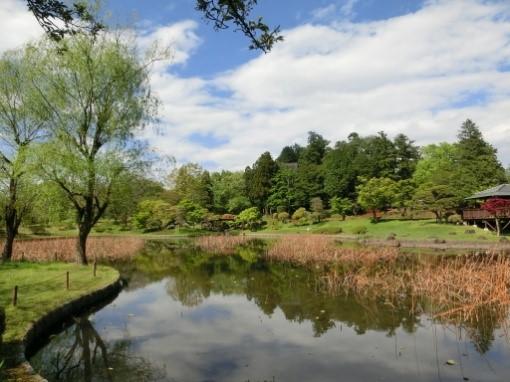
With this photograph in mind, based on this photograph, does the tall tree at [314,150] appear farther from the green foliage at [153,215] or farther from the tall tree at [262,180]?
the green foliage at [153,215]

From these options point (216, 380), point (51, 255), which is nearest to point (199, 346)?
point (216, 380)

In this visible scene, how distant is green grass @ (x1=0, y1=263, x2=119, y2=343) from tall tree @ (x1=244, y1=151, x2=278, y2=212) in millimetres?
37241

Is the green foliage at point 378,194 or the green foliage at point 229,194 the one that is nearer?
the green foliage at point 378,194

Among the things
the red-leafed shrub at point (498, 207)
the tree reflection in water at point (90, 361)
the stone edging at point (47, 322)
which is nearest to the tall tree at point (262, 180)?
the red-leafed shrub at point (498, 207)

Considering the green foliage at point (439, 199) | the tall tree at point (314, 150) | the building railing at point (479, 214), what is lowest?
the building railing at point (479, 214)

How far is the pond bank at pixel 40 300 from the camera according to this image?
8.03 m

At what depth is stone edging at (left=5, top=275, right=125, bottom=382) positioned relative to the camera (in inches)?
280

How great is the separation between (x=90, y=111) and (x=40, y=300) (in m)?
9.85

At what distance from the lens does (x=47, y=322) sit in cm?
1073

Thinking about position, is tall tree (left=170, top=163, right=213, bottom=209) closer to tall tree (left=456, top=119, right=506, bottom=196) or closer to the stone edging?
tall tree (left=456, top=119, right=506, bottom=196)

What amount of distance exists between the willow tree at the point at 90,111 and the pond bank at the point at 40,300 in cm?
324

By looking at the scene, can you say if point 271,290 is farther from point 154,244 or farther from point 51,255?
point 154,244

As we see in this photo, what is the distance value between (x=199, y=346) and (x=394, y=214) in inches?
1623

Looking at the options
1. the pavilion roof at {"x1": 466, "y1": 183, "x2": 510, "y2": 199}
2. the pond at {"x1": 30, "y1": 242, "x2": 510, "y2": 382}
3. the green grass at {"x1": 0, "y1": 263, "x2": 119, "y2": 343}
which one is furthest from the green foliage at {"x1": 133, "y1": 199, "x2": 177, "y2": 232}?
the pond at {"x1": 30, "y1": 242, "x2": 510, "y2": 382}
